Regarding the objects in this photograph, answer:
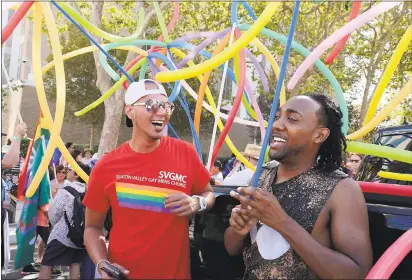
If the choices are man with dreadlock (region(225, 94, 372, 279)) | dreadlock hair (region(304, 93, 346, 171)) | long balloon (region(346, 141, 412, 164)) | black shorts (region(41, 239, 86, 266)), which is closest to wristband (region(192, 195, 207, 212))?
man with dreadlock (region(225, 94, 372, 279))

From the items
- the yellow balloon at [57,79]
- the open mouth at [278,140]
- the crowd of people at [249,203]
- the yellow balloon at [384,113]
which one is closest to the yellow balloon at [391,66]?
the yellow balloon at [384,113]

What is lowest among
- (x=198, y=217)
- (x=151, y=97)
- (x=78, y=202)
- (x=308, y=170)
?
(x=78, y=202)

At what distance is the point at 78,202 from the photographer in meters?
4.87

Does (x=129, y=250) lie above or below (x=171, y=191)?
below

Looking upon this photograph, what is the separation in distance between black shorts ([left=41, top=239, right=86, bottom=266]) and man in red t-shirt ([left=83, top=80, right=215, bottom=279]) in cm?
239

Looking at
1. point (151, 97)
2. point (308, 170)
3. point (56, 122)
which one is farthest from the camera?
point (56, 122)

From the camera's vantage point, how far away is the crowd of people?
6.23ft

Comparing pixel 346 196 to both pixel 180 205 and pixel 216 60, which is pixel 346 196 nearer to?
pixel 180 205

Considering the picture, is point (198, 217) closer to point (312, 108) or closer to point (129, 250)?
point (129, 250)

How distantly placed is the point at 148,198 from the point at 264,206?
72cm

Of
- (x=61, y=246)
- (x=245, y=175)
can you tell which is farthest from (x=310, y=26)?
(x=61, y=246)

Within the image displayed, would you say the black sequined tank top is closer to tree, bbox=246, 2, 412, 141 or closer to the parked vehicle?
the parked vehicle

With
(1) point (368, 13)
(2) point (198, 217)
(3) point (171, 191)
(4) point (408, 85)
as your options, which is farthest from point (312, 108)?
(1) point (368, 13)

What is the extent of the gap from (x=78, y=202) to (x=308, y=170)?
3.19 meters
